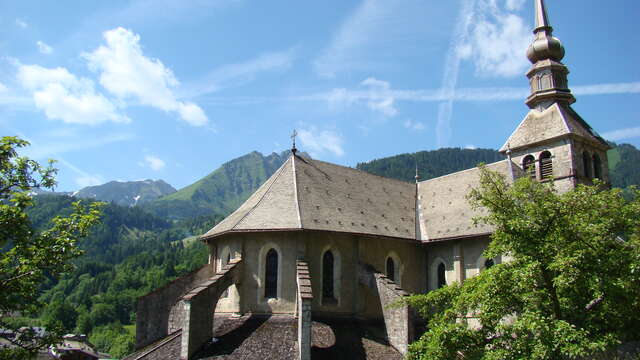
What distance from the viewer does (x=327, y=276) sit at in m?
26.1

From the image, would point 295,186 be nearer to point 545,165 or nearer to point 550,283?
point 550,283

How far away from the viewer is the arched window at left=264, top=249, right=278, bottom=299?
2535 centimetres

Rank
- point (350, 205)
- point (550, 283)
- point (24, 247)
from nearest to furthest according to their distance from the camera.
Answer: point (24, 247)
point (550, 283)
point (350, 205)

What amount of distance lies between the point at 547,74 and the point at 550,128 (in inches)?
149

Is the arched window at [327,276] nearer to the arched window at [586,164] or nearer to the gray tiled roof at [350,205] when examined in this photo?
the gray tiled roof at [350,205]

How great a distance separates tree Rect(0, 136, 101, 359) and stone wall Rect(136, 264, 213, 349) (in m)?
14.9

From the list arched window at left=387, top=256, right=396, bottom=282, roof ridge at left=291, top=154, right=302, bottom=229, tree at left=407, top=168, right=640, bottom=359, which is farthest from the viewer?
arched window at left=387, top=256, right=396, bottom=282

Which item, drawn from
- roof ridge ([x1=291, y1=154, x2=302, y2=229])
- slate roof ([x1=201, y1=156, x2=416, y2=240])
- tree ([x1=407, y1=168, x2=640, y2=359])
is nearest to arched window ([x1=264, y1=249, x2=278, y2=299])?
slate roof ([x1=201, y1=156, x2=416, y2=240])

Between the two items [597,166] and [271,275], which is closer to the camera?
[271,275]

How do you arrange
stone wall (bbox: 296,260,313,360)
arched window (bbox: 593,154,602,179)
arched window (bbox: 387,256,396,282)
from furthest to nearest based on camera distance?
arched window (bbox: 593,154,602,179) < arched window (bbox: 387,256,396,282) < stone wall (bbox: 296,260,313,360)

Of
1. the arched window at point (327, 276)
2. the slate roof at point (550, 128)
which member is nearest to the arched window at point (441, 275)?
the arched window at point (327, 276)

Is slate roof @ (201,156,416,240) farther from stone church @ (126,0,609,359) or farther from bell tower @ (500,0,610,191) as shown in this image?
bell tower @ (500,0,610,191)

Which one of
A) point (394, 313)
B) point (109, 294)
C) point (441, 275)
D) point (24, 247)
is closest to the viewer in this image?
point (24, 247)

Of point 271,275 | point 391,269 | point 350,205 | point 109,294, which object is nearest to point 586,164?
point 391,269
